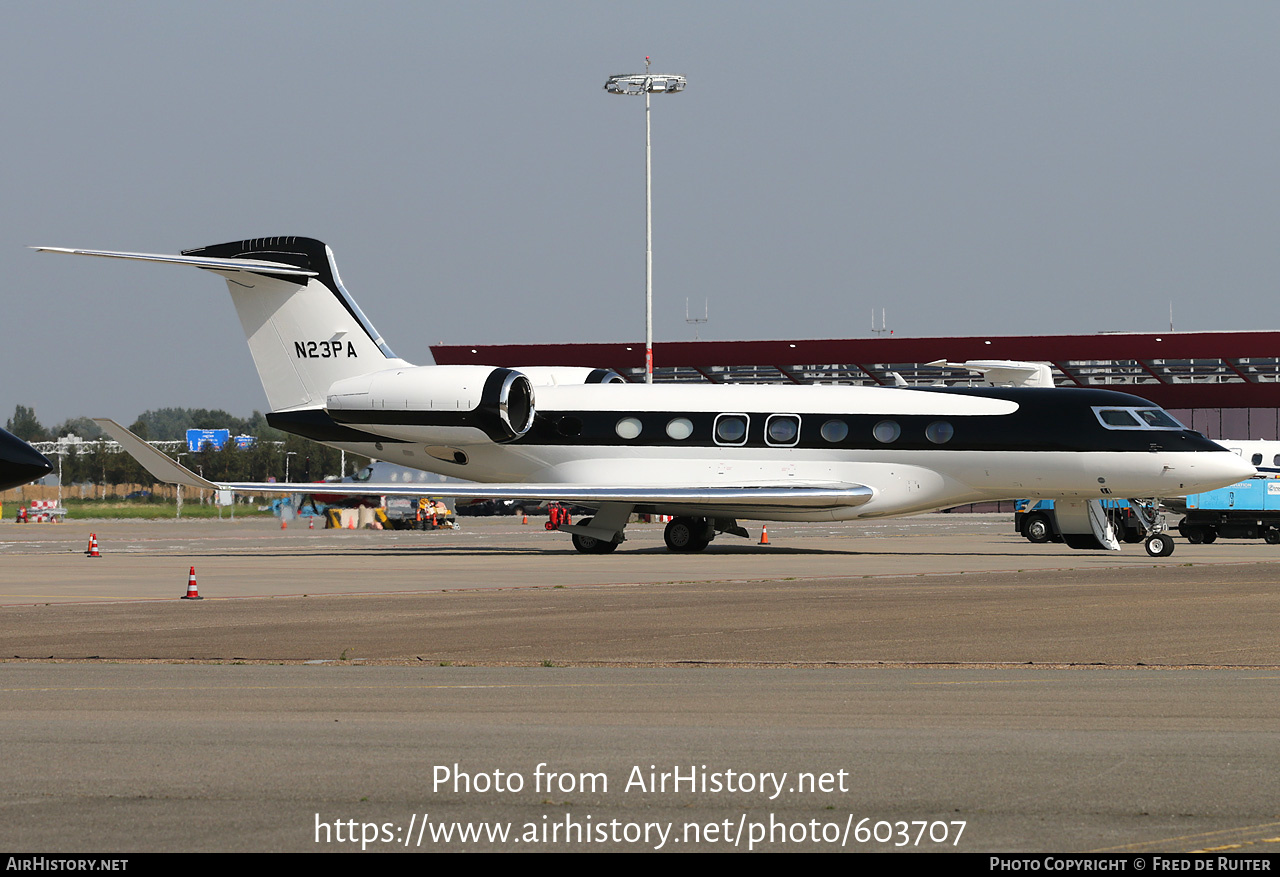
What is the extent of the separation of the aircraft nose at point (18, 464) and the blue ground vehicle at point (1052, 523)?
28.9 metres

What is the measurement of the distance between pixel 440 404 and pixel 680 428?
5.47m

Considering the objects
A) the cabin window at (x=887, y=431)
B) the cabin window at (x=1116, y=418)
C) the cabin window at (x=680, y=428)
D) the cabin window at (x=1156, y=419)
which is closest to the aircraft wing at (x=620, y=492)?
the cabin window at (x=887, y=431)

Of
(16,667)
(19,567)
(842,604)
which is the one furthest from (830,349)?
(16,667)

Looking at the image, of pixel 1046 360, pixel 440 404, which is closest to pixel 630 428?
pixel 440 404

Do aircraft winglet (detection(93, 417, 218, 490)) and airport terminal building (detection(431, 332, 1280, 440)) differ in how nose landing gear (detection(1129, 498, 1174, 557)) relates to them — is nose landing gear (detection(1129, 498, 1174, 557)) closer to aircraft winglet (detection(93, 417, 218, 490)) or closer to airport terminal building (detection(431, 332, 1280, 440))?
aircraft winglet (detection(93, 417, 218, 490))

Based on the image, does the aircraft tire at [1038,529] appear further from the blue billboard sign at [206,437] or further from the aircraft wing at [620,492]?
the blue billboard sign at [206,437]

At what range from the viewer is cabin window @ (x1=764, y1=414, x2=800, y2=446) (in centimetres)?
3291

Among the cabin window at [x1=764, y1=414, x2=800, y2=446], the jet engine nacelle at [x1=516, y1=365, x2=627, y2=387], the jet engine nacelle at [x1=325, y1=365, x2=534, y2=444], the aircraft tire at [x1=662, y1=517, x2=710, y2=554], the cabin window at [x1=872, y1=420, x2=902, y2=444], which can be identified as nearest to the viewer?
the cabin window at [x1=872, y1=420, x2=902, y2=444]

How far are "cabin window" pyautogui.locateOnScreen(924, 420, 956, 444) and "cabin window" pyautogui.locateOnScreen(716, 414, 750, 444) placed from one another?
13.2 ft

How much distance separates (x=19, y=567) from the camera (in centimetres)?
2889

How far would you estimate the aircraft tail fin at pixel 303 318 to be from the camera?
1401 inches

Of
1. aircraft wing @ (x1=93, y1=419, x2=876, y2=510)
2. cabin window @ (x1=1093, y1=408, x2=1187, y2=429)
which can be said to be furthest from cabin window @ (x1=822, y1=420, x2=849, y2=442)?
cabin window @ (x1=1093, y1=408, x2=1187, y2=429)

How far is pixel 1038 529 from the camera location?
135 ft
